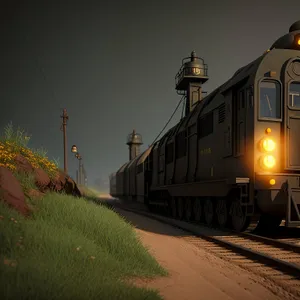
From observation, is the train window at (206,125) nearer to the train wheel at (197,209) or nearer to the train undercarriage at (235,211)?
the train undercarriage at (235,211)

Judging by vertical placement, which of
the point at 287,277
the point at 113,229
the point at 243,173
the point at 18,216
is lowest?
the point at 287,277

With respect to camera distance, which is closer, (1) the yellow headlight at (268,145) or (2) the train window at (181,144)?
(1) the yellow headlight at (268,145)

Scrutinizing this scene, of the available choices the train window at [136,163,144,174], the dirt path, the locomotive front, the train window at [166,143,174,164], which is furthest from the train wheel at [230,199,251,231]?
the train window at [136,163,144,174]

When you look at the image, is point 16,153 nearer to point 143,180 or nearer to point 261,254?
point 261,254

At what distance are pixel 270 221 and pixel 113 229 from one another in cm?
606

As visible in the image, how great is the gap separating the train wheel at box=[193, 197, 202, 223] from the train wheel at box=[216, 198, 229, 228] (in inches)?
68.0

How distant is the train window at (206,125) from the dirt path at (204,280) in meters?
5.32

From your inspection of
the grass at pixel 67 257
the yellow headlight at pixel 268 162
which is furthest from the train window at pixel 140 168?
the grass at pixel 67 257

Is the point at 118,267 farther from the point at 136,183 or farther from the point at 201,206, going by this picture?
the point at 136,183

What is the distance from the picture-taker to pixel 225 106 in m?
10.8

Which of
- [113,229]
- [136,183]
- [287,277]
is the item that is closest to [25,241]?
[113,229]

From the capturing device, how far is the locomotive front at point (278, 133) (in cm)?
852

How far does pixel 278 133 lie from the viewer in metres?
9.14

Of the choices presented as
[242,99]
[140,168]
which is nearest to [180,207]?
[242,99]
